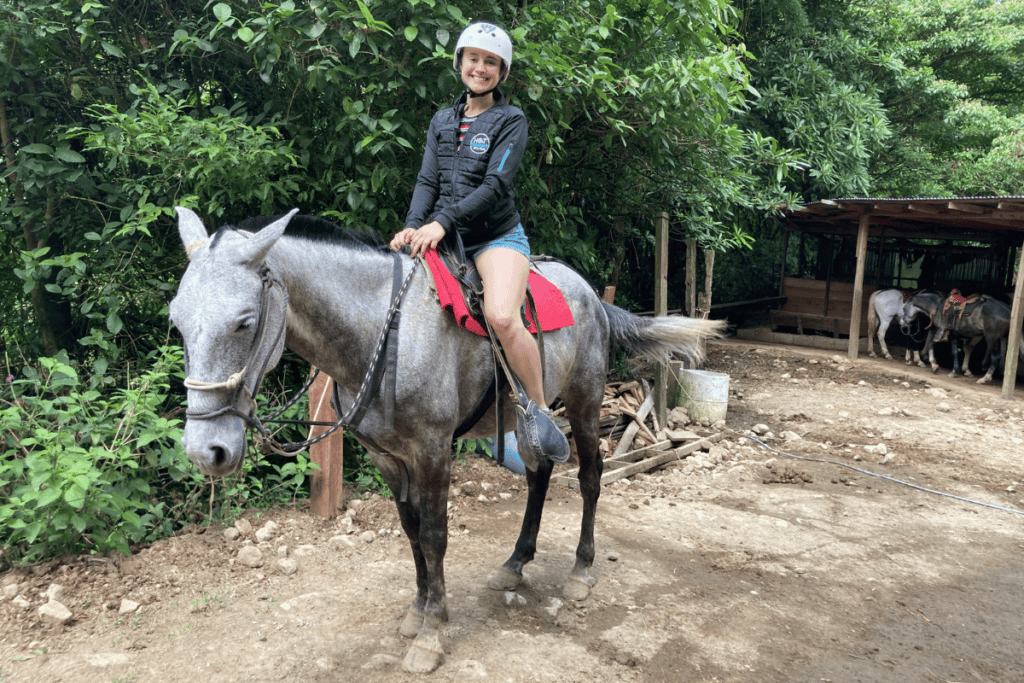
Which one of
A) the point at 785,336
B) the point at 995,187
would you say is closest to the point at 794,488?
the point at 785,336

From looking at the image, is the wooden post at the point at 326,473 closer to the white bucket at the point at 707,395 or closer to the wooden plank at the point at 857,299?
the white bucket at the point at 707,395

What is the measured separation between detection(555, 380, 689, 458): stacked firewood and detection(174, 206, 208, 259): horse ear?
4291mm

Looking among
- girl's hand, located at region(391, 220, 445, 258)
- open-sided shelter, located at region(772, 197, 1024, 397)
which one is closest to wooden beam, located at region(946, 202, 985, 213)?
open-sided shelter, located at region(772, 197, 1024, 397)

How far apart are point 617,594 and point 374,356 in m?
2.09

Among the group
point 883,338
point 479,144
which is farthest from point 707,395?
point 883,338

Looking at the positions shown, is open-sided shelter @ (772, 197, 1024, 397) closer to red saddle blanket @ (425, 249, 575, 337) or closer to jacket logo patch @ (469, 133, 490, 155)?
red saddle blanket @ (425, 249, 575, 337)

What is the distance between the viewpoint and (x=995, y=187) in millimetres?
13625

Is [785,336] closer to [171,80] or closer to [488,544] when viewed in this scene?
[488,544]

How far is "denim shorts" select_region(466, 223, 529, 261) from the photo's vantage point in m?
3.22

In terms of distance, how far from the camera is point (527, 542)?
396cm

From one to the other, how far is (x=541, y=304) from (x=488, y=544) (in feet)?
5.92

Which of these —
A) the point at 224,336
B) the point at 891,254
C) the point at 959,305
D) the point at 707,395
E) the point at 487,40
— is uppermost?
the point at 487,40

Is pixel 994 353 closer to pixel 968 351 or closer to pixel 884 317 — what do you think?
pixel 968 351

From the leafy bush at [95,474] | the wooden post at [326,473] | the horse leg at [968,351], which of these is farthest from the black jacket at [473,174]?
the horse leg at [968,351]
